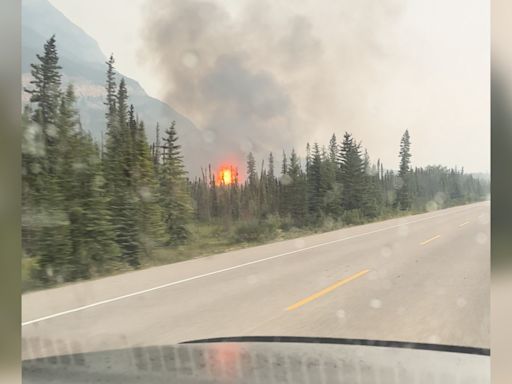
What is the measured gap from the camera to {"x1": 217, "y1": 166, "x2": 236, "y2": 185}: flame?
1286 inches

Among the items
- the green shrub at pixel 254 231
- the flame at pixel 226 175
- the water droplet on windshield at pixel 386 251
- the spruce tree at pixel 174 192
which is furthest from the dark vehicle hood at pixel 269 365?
the flame at pixel 226 175

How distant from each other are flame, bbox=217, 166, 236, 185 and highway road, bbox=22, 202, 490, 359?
20.6 m

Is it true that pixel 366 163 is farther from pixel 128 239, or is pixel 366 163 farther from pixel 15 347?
pixel 15 347

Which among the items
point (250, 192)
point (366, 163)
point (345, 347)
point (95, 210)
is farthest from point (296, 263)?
point (366, 163)

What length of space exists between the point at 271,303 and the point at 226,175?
26.9 metres

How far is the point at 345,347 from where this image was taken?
354cm

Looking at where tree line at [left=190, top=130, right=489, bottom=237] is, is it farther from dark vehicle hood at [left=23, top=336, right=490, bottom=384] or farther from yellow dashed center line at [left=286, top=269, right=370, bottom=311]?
dark vehicle hood at [left=23, top=336, right=490, bottom=384]

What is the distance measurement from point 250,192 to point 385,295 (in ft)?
84.1

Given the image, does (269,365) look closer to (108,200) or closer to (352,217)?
(108,200)

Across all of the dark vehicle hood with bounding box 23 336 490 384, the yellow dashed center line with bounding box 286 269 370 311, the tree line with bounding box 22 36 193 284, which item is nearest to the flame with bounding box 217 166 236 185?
the tree line with bounding box 22 36 193 284

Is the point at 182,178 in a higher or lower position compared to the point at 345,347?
higher

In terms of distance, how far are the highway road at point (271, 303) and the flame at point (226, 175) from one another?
20.6m

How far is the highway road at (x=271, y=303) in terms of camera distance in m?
5.11

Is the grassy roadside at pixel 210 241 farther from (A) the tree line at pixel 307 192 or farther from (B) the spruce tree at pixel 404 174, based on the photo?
(B) the spruce tree at pixel 404 174
